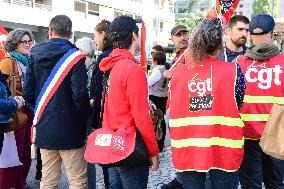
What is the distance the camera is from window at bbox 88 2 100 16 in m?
38.7

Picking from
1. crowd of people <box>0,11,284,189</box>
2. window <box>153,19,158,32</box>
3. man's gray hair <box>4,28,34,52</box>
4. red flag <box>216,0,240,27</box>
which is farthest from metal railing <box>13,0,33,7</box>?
crowd of people <box>0,11,284,189</box>

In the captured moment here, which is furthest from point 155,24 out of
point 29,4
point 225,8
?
point 225,8

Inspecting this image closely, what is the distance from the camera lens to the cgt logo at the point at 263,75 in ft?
11.2

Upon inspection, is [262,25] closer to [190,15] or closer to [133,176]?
[133,176]

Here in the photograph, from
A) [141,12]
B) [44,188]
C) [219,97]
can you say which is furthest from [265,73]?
[141,12]

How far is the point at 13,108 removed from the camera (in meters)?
3.87

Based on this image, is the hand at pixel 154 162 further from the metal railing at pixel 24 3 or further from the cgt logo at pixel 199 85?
the metal railing at pixel 24 3

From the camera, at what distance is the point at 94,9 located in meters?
39.5

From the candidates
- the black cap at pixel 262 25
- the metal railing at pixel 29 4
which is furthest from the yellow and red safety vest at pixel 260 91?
the metal railing at pixel 29 4

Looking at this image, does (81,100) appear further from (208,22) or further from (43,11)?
(43,11)

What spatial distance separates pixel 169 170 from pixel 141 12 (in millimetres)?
43475

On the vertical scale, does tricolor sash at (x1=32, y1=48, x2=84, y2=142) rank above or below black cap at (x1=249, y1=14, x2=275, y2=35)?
below

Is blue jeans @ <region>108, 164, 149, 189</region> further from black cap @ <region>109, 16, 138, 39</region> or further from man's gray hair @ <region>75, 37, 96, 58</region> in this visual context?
man's gray hair @ <region>75, 37, 96, 58</region>

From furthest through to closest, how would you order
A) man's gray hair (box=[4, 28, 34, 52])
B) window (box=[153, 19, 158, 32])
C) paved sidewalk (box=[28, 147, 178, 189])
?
window (box=[153, 19, 158, 32])
paved sidewalk (box=[28, 147, 178, 189])
man's gray hair (box=[4, 28, 34, 52])
